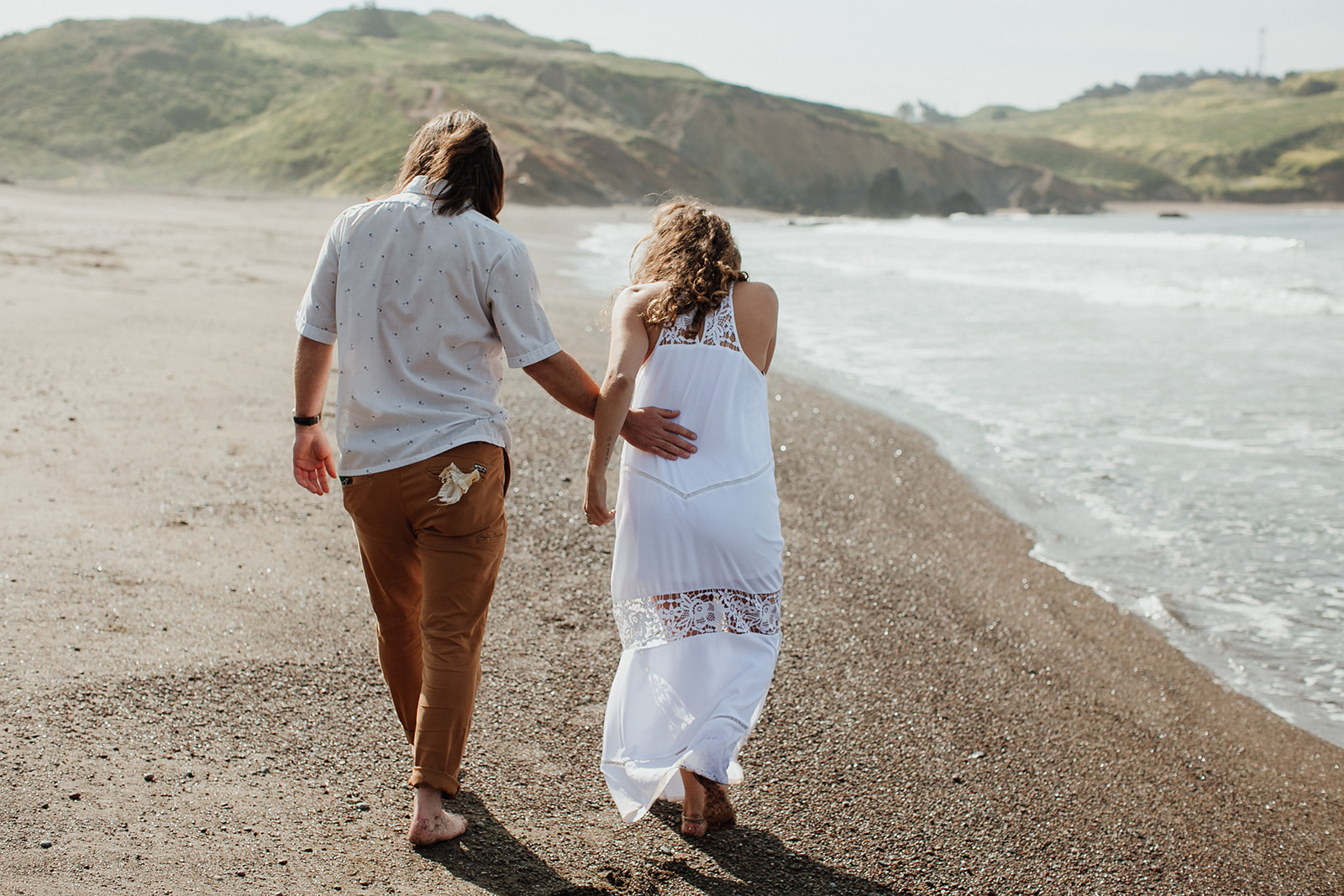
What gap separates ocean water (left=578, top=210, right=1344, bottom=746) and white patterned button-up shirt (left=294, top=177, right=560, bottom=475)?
3280mm

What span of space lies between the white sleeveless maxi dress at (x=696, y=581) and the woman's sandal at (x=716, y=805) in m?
0.11

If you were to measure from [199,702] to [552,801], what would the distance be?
3.94 ft

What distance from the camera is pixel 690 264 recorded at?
264 centimetres

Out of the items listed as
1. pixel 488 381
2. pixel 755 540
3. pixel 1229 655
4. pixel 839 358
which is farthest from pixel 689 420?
pixel 839 358

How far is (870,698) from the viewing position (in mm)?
3434

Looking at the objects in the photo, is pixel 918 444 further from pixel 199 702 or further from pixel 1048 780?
pixel 199 702

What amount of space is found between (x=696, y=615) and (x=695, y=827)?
0.59 meters

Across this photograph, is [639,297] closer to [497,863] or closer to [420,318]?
[420,318]

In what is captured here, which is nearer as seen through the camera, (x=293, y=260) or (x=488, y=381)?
(x=488, y=381)

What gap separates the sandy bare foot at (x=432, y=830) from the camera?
244cm

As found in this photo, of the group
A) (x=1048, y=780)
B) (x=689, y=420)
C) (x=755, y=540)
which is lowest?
(x=1048, y=780)

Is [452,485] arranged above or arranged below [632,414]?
below

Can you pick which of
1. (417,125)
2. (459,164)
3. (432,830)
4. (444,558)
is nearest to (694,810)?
(432,830)

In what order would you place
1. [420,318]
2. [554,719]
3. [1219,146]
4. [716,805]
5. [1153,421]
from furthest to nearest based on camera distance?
[1219,146], [1153,421], [554,719], [716,805], [420,318]
